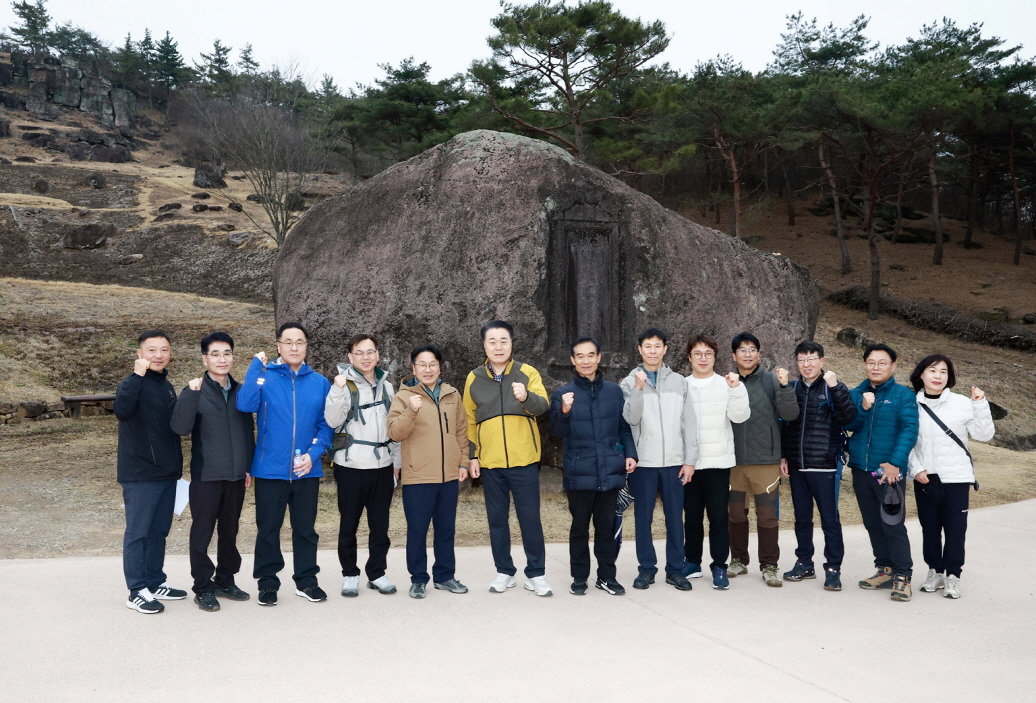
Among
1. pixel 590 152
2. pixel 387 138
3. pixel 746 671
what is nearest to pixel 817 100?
pixel 590 152

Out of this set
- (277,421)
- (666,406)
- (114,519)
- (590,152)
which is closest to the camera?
(277,421)

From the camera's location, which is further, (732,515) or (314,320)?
(314,320)

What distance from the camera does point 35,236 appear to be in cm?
2739

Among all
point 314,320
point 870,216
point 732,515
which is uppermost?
point 870,216

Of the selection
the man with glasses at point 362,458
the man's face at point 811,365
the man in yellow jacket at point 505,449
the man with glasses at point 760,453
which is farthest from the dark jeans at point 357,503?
the man's face at point 811,365

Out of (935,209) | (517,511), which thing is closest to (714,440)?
(517,511)

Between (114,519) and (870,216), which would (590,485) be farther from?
(870,216)

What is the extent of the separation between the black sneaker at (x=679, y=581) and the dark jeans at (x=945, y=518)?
1369mm

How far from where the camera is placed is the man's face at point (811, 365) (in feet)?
15.4

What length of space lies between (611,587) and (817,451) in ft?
4.70

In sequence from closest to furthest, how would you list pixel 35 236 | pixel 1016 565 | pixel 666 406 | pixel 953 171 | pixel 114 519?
pixel 666 406, pixel 1016 565, pixel 114 519, pixel 35 236, pixel 953 171

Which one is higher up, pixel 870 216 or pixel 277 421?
pixel 870 216

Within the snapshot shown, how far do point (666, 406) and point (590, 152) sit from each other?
54.9ft

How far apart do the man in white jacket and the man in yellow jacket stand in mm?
927
